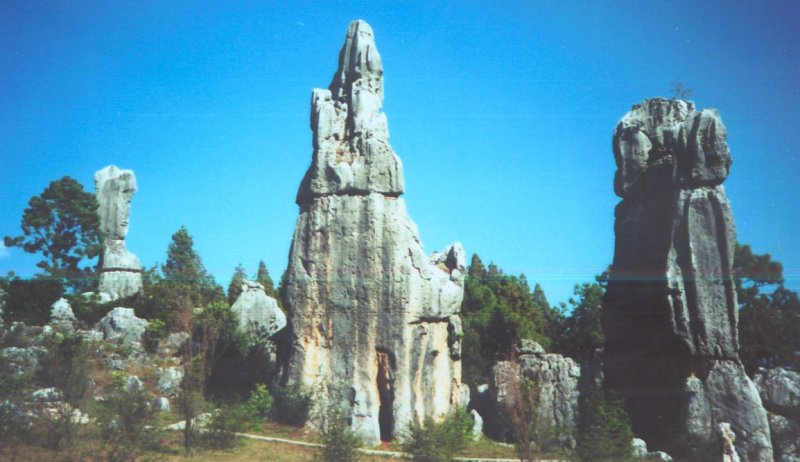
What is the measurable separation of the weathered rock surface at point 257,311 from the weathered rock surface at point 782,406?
60.6 feet

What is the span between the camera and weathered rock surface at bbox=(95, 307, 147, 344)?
31.8 meters

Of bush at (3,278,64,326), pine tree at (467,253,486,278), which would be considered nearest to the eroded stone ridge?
bush at (3,278,64,326)

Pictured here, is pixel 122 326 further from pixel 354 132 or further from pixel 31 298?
pixel 354 132

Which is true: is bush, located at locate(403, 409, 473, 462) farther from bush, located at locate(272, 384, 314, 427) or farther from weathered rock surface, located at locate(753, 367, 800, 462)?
weathered rock surface, located at locate(753, 367, 800, 462)

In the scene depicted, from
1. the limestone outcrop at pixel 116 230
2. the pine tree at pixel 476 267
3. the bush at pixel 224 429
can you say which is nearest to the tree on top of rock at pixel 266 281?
the limestone outcrop at pixel 116 230

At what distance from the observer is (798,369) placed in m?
28.4

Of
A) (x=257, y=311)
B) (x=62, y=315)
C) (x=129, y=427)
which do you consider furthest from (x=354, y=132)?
(x=62, y=315)

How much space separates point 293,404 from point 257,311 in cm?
914

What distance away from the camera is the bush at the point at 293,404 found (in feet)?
77.7

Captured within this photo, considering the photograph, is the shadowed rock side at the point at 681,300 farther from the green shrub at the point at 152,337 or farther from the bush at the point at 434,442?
the green shrub at the point at 152,337

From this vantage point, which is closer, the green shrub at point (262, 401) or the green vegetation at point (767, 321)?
the green shrub at point (262, 401)

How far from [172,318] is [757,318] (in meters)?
26.7

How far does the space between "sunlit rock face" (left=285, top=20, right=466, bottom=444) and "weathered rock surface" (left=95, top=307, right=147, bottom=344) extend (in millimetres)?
10132

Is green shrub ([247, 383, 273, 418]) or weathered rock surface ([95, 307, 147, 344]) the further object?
weathered rock surface ([95, 307, 147, 344])
